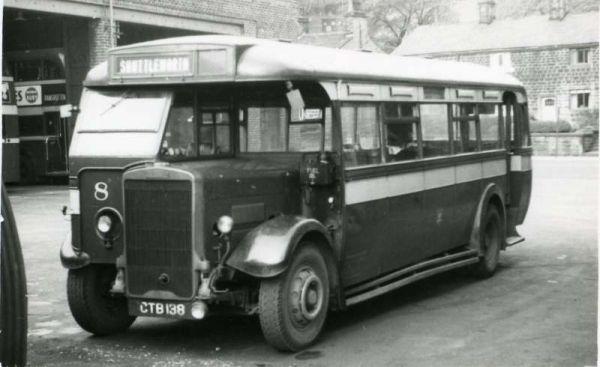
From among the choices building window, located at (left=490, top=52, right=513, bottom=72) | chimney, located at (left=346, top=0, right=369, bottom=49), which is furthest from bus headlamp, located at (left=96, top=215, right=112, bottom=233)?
chimney, located at (left=346, top=0, right=369, bottom=49)

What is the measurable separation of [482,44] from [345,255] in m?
56.1

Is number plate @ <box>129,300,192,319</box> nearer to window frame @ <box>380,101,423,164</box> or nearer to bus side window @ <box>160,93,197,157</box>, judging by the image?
bus side window @ <box>160,93,197,157</box>

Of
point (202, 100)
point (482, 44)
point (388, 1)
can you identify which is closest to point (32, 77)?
point (202, 100)

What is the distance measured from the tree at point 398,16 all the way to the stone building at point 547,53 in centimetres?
1461

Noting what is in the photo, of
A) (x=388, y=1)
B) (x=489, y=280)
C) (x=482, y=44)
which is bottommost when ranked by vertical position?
(x=489, y=280)

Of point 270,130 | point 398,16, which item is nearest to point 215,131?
point 270,130

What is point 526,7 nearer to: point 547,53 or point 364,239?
point 547,53

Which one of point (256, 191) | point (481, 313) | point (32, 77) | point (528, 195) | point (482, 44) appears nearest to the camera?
point (256, 191)

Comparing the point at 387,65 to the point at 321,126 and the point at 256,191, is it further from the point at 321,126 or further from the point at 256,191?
the point at 256,191

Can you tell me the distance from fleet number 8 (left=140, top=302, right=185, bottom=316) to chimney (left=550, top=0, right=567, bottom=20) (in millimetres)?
57251

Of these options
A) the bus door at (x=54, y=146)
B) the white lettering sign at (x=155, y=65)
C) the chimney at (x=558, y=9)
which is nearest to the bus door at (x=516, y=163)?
the white lettering sign at (x=155, y=65)

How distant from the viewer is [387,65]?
8703 millimetres

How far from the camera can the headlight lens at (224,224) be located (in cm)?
695

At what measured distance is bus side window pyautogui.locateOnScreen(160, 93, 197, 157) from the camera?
24.4ft
